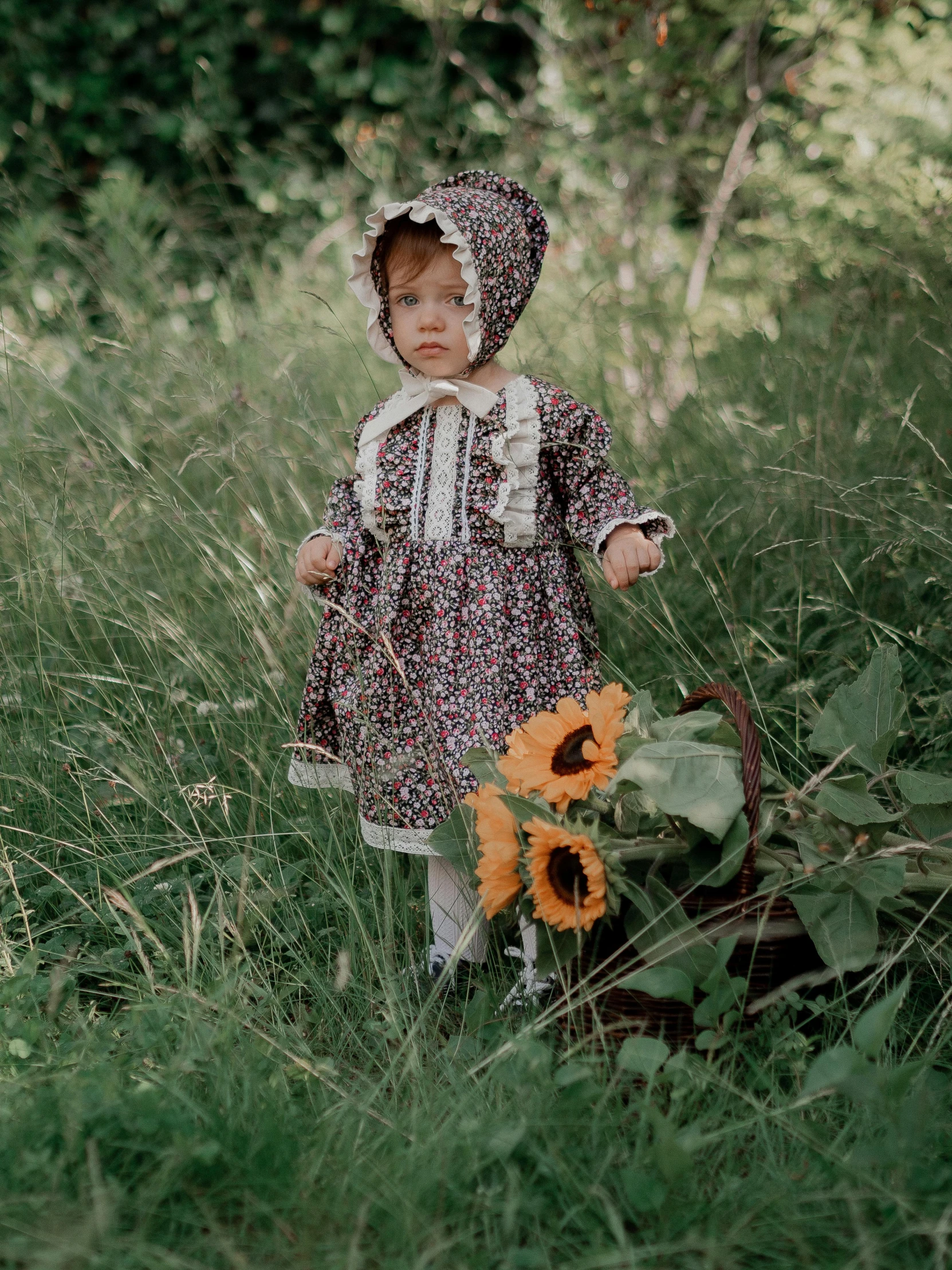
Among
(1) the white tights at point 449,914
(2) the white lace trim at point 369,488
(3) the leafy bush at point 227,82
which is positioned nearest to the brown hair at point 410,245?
(2) the white lace trim at point 369,488

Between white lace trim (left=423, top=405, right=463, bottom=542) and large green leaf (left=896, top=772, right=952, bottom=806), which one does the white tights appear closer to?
white lace trim (left=423, top=405, right=463, bottom=542)

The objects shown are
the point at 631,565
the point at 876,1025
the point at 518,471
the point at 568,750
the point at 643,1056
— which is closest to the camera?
the point at 876,1025

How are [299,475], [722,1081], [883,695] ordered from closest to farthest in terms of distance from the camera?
[722,1081] < [883,695] < [299,475]

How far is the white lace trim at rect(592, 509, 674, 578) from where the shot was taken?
1.89 m

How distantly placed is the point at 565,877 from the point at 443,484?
0.74m

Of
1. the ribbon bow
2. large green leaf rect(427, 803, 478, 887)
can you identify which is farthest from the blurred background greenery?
the ribbon bow

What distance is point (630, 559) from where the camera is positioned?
6.04ft

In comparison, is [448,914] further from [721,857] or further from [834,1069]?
[834,1069]

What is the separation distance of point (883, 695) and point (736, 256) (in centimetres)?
285

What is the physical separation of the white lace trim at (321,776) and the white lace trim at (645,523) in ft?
1.96

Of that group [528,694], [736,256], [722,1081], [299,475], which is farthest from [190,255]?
[722,1081]

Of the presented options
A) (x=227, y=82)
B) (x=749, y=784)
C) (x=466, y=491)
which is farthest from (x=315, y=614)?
(x=227, y=82)

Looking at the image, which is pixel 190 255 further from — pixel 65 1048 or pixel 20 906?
pixel 65 1048

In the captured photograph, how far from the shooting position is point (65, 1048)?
1571 mm
